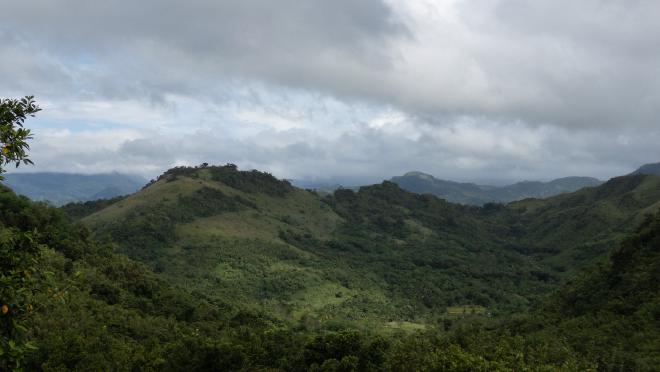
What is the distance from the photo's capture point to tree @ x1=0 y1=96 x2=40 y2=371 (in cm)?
1165

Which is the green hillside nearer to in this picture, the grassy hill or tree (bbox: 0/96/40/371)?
tree (bbox: 0/96/40/371)

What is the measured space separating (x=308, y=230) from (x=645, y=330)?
135m

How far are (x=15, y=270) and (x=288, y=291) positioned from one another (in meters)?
101

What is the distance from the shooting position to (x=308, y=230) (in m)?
176

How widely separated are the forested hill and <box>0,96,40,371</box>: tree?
0.14 m

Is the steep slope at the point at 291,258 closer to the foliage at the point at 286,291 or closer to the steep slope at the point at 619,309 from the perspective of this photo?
the foliage at the point at 286,291

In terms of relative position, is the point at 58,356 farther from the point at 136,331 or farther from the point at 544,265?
the point at 544,265

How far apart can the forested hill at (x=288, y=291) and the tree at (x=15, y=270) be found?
14 cm

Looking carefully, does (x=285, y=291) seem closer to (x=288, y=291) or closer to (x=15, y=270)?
(x=288, y=291)

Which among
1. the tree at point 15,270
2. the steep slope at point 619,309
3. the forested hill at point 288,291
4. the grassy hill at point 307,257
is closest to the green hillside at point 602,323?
the steep slope at point 619,309

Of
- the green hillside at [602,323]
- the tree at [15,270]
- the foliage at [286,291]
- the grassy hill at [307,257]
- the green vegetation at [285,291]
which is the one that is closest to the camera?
the tree at [15,270]

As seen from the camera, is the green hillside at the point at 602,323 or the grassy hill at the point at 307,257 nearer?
the green hillside at the point at 602,323

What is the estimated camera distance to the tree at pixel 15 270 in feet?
38.2

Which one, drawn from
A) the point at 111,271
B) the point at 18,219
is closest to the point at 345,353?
the point at 111,271
